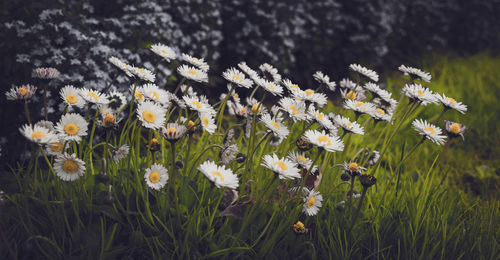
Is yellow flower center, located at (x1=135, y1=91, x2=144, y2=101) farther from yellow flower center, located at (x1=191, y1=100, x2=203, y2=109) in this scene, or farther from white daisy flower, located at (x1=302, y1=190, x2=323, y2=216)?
white daisy flower, located at (x1=302, y1=190, x2=323, y2=216)

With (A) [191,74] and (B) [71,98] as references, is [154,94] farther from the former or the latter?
(B) [71,98]

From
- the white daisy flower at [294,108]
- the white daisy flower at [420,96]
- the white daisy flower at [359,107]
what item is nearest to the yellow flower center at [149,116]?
the white daisy flower at [294,108]

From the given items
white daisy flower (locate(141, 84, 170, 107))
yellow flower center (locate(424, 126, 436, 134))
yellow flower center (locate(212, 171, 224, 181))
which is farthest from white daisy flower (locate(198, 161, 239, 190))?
yellow flower center (locate(424, 126, 436, 134))

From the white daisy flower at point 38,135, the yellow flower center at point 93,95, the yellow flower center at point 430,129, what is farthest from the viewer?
the yellow flower center at point 430,129

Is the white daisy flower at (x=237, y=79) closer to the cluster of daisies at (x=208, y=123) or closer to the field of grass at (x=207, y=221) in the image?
the cluster of daisies at (x=208, y=123)

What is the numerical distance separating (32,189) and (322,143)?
1122 millimetres

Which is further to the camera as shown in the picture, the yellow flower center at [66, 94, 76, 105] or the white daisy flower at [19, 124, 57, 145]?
the yellow flower center at [66, 94, 76, 105]

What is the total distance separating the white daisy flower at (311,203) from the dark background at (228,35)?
4.53ft

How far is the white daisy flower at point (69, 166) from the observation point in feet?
4.24

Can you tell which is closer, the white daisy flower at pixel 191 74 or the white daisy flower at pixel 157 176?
the white daisy flower at pixel 157 176

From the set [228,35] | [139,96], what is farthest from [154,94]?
[228,35]

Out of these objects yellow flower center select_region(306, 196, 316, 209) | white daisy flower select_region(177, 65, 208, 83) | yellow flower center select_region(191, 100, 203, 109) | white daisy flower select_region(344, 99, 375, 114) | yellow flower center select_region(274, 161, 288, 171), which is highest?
white daisy flower select_region(344, 99, 375, 114)

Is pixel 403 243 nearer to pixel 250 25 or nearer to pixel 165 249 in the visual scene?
pixel 165 249

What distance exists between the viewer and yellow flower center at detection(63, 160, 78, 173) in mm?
1301
